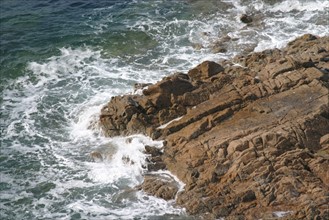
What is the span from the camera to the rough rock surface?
2247cm

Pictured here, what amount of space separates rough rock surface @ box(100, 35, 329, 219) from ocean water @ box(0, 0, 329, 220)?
148cm

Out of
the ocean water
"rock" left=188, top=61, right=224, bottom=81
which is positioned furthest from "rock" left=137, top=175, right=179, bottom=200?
"rock" left=188, top=61, right=224, bottom=81

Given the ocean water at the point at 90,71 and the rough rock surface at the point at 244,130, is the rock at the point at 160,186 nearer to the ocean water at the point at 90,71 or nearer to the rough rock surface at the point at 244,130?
the rough rock surface at the point at 244,130

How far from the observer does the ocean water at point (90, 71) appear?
25.6 meters

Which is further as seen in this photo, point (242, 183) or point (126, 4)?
point (126, 4)

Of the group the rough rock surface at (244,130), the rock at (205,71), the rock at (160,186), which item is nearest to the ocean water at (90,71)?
the rock at (160,186)

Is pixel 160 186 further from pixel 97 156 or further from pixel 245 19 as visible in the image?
pixel 245 19

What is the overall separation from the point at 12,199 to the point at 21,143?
16.5 feet

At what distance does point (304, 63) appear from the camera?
28078 mm

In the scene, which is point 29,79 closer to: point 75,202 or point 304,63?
point 75,202

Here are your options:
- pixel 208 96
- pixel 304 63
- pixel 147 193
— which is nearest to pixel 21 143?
pixel 147 193

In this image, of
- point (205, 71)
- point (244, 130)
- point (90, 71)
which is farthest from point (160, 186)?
point (90, 71)

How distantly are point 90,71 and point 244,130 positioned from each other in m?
15.5

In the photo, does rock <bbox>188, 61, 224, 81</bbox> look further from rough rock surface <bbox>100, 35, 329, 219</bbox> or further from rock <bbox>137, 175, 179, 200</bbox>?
rock <bbox>137, 175, 179, 200</bbox>
